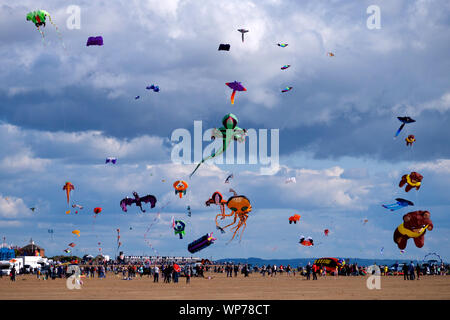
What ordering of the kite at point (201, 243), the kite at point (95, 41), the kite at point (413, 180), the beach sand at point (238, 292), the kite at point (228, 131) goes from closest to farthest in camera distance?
1. the beach sand at point (238, 292)
2. the kite at point (228, 131)
3. the kite at point (95, 41)
4. the kite at point (413, 180)
5. the kite at point (201, 243)

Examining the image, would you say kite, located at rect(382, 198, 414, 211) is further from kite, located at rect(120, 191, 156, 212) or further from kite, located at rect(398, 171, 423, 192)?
kite, located at rect(120, 191, 156, 212)

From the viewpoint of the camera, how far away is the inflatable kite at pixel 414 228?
1640 inches

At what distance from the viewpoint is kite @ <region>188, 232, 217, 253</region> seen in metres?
50.3

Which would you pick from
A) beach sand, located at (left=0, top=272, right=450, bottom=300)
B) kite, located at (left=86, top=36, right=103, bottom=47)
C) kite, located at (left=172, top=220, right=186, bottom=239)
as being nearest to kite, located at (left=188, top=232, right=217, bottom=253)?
kite, located at (left=172, top=220, right=186, bottom=239)

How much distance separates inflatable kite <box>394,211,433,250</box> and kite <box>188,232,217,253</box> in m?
16.2

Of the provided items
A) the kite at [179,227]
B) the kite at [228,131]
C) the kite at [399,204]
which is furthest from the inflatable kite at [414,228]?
the kite at [179,227]

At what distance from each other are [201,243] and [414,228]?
18633mm

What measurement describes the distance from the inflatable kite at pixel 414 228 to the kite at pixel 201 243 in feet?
53.1

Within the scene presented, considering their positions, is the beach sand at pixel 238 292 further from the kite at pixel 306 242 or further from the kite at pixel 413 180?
the kite at pixel 306 242

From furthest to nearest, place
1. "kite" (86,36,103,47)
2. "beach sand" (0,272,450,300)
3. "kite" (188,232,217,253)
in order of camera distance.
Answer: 1. "kite" (188,232,217,253)
2. "kite" (86,36,103,47)
3. "beach sand" (0,272,450,300)
